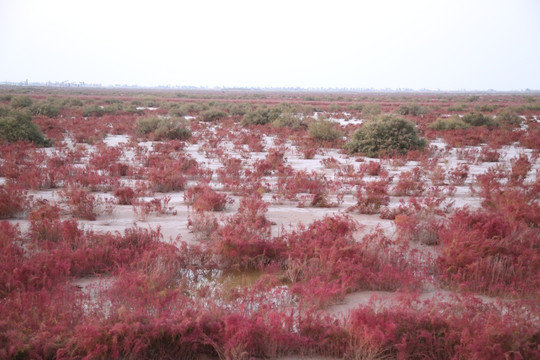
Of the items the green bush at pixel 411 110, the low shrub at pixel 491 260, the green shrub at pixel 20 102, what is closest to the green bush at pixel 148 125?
the green shrub at pixel 20 102

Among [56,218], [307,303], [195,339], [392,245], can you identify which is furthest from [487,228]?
[56,218]

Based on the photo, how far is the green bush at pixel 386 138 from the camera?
52.3ft

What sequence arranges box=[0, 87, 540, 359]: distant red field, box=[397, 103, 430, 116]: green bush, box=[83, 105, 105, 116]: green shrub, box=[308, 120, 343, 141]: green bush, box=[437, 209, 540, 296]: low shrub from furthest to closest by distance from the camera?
box=[397, 103, 430, 116]: green bush, box=[83, 105, 105, 116]: green shrub, box=[308, 120, 343, 141]: green bush, box=[437, 209, 540, 296]: low shrub, box=[0, 87, 540, 359]: distant red field

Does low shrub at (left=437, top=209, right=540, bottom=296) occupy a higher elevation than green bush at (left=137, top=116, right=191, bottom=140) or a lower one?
lower

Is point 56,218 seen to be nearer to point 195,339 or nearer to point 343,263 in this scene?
point 195,339

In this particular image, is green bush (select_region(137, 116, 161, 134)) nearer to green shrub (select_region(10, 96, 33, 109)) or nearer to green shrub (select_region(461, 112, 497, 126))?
green shrub (select_region(10, 96, 33, 109))

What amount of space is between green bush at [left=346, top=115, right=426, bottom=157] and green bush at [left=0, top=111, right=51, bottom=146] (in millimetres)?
13267

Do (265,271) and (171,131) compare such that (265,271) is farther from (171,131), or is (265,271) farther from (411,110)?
(411,110)

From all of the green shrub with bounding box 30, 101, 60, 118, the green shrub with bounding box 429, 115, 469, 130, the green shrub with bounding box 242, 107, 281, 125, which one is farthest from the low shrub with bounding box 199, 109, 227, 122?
the green shrub with bounding box 429, 115, 469, 130

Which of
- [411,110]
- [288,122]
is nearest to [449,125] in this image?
[288,122]

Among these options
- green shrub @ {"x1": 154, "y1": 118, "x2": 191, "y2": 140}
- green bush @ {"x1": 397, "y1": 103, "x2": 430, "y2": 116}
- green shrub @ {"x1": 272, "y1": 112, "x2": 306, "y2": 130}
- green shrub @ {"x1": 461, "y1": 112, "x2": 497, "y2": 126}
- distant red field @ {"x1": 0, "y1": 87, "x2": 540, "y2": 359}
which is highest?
green bush @ {"x1": 397, "y1": 103, "x2": 430, "y2": 116}

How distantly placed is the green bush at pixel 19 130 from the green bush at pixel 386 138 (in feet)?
43.5

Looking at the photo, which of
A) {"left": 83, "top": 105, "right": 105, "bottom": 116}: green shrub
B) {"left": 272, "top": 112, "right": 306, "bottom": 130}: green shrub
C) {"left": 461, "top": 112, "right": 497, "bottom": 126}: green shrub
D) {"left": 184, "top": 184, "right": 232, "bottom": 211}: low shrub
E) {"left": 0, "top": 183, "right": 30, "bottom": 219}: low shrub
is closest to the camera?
{"left": 0, "top": 183, "right": 30, "bottom": 219}: low shrub

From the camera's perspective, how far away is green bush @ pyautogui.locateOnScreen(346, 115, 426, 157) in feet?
52.3
